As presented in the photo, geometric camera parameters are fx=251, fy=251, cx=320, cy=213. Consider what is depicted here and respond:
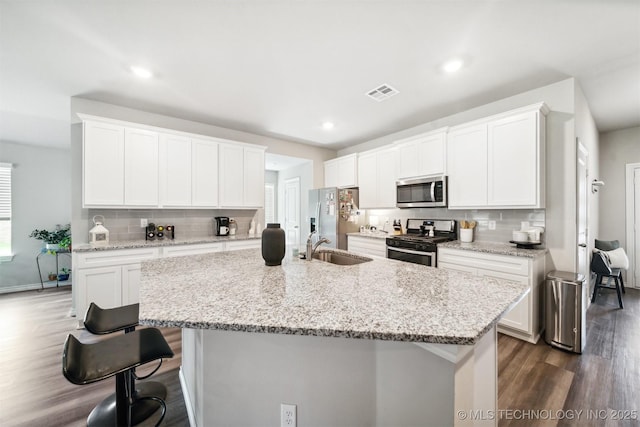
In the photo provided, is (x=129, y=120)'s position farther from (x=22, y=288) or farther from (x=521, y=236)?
(x=521, y=236)

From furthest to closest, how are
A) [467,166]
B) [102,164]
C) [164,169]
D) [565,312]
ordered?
1. [164,169]
2. [467,166]
3. [102,164]
4. [565,312]

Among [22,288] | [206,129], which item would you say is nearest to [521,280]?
[206,129]

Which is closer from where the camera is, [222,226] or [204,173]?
[204,173]

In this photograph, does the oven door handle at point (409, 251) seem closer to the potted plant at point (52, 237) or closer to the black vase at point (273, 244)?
the black vase at point (273, 244)

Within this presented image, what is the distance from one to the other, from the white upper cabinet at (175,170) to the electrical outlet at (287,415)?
3.12 m

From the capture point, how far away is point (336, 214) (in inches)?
177

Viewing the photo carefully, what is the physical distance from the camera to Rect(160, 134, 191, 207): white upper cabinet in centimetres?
339

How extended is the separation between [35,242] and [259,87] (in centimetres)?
524

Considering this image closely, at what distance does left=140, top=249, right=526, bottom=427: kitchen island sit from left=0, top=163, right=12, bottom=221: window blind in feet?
17.6

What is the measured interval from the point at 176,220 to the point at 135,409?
261 centimetres

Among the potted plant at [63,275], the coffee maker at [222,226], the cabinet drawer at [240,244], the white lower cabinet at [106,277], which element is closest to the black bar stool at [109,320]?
the white lower cabinet at [106,277]

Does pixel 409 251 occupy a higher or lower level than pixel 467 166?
lower

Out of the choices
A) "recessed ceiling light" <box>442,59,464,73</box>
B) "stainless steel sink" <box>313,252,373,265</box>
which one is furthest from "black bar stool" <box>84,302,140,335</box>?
"recessed ceiling light" <box>442,59,464,73</box>

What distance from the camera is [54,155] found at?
480cm
